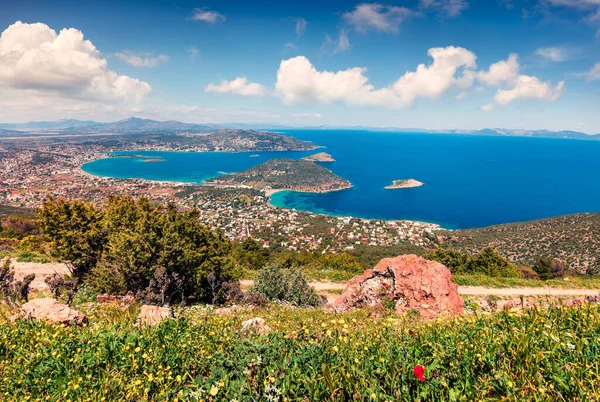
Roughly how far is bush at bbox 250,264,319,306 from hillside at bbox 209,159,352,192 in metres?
142

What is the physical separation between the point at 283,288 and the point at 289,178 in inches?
6333

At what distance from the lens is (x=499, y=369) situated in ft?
9.03

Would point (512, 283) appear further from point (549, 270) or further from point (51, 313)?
point (51, 313)

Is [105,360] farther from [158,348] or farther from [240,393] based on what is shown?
[240,393]

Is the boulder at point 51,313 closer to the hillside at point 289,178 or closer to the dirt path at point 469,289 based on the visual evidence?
the dirt path at point 469,289

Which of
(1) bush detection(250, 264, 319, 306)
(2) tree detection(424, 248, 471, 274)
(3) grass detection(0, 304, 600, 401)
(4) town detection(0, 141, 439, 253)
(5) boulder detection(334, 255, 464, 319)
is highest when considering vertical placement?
(3) grass detection(0, 304, 600, 401)

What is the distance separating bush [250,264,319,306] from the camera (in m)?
14.5

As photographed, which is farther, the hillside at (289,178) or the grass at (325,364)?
the hillside at (289,178)

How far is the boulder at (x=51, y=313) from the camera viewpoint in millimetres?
5766

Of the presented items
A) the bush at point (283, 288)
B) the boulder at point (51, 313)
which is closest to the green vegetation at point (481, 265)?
the bush at point (283, 288)

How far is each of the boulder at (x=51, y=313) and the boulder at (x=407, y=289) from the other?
8.56 meters

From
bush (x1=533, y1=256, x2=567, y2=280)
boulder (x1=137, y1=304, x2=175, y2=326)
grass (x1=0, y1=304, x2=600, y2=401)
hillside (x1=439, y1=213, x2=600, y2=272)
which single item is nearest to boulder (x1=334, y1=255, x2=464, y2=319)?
grass (x1=0, y1=304, x2=600, y2=401)

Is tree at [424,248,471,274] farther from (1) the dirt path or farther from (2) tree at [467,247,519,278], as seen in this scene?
(1) the dirt path

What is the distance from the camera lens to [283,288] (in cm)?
1475
